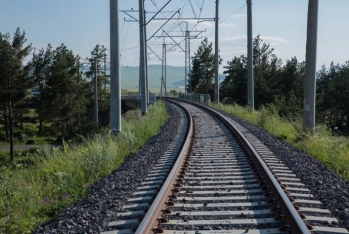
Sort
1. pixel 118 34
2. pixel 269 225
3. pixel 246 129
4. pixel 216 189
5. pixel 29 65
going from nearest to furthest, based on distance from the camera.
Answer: pixel 269 225 → pixel 216 189 → pixel 118 34 → pixel 246 129 → pixel 29 65

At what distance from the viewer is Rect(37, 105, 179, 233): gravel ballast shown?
5.76 metres

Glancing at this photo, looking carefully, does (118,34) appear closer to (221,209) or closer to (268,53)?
(221,209)

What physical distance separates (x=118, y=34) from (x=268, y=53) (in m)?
74.7

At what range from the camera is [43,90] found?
6925cm

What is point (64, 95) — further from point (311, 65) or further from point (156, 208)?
point (156, 208)

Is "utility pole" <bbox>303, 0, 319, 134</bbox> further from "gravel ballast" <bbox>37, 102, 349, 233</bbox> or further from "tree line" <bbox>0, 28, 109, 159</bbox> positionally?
"tree line" <bbox>0, 28, 109, 159</bbox>

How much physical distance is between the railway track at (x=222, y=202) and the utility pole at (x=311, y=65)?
492 cm

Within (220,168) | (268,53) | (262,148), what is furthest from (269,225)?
(268,53)

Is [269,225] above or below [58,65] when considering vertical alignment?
below

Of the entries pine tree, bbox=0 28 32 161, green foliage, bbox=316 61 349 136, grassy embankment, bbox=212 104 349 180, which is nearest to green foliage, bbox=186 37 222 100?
green foliage, bbox=316 61 349 136

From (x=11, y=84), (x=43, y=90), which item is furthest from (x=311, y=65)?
(x=43, y=90)

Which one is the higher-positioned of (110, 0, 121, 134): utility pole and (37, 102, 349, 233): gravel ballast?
(110, 0, 121, 134): utility pole

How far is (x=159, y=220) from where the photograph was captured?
227 inches

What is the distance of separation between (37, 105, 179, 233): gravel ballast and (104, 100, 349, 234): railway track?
6.8 inches
